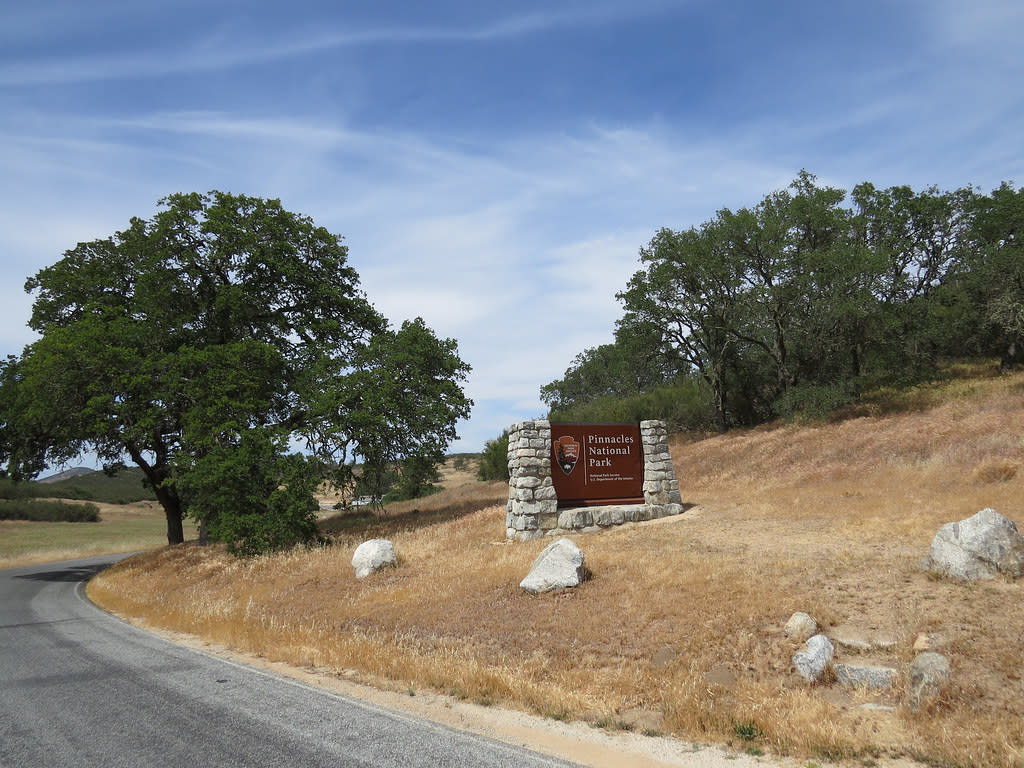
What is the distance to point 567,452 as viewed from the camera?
803 inches

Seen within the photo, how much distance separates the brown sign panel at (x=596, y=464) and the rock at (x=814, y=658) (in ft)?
40.0

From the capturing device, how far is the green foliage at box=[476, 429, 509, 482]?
50969 mm

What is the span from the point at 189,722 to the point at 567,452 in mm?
14665

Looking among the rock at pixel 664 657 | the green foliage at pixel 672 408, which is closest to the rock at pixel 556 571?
the rock at pixel 664 657

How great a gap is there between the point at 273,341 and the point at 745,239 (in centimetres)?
3037

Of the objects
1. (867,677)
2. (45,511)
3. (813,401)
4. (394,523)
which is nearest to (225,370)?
(394,523)

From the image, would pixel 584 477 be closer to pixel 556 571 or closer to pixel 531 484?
pixel 531 484

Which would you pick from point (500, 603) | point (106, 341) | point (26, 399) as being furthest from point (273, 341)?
point (500, 603)

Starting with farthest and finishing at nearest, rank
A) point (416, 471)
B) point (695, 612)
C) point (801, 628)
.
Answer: point (416, 471)
point (695, 612)
point (801, 628)

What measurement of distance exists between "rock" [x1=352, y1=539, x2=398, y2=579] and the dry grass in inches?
15.2

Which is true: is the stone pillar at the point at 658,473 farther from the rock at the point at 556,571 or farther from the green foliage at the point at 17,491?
the green foliage at the point at 17,491

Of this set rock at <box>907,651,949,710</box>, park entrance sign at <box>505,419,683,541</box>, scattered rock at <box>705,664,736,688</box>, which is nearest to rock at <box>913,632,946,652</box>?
rock at <box>907,651,949,710</box>

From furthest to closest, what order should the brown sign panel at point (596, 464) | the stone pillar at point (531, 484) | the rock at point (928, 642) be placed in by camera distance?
the brown sign panel at point (596, 464)
the stone pillar at point (531, 484)
the rock at point (928, 642)

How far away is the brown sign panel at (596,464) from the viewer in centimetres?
2022
